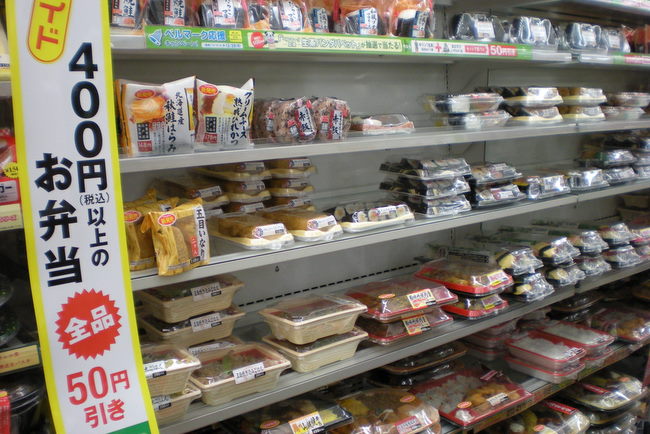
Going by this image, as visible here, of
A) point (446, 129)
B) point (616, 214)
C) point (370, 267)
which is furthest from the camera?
point (616, 214)

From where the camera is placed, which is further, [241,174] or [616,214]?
[616,214]

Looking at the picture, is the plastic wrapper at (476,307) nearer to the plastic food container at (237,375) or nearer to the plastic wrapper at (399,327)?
the plastic wrapper at (399,327)

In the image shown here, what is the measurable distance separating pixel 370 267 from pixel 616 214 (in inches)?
92.2

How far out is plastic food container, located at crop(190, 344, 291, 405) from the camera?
1696mm

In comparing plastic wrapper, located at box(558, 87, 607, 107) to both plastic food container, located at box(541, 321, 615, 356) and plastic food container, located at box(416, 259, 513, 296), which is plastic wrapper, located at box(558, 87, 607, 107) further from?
plastic food container, located at box(541, 321, 615, 356)

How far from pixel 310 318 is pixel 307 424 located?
1.20 feet

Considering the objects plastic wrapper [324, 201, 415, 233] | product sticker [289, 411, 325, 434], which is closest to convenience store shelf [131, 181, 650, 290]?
plastic wrapper [324, 201, 415, 233]

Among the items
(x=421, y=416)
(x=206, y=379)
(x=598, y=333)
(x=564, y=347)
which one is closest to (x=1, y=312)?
(x=206, y=379)

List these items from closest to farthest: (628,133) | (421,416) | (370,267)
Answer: (421,416) → (370,267) → (628,133)

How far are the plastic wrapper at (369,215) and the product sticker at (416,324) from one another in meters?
0.38

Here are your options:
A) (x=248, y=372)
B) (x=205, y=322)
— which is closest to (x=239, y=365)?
(x=248, y=372)

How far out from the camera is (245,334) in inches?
85.4

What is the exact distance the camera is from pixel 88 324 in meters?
1.26

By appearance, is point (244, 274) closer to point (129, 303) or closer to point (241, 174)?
point (241, 174)
